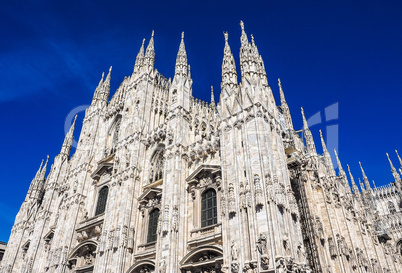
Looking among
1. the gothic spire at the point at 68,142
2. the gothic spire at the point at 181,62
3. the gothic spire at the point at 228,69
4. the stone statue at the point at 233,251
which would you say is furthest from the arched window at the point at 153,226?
the gothic spire at the point at 68,142

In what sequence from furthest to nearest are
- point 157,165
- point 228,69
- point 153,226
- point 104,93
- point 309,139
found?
point 104,93
point 309,139
point 157,165
point 228,69
point 153,226

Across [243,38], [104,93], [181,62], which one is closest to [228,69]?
[243,38]

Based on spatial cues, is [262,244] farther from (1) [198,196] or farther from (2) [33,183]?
(2) [33,183]

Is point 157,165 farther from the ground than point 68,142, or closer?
closer

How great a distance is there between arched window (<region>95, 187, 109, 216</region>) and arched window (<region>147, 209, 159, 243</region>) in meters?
6.37

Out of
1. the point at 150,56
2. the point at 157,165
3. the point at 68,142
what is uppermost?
the point at 150,56

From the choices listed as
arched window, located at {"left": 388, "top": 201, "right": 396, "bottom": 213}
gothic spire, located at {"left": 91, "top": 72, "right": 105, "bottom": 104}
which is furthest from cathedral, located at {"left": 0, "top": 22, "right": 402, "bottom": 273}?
arched window, located at {"left": 388, "top": 201, "right": 396, "bottom": 213}

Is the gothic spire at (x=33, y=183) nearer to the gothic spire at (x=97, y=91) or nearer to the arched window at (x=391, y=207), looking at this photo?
the gothic spire at (x=97, y=91)

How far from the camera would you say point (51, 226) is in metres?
30.2

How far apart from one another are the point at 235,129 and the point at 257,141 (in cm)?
207

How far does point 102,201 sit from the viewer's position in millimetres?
27344

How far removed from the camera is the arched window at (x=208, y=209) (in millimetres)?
18766

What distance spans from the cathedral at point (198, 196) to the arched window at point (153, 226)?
0.25 ft

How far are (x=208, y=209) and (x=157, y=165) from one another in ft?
24.6
